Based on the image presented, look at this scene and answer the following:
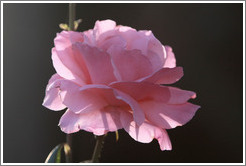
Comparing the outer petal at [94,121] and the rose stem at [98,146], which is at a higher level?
the outer petal at [94,121]

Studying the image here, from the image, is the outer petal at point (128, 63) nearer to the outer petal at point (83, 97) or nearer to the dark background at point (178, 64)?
the outer petal at point (83, 97)

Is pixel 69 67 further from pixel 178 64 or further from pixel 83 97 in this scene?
pixel 178 64

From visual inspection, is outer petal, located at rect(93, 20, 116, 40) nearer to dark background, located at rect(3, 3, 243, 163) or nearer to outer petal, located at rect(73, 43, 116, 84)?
outer petal, located at rect(73, 43, 116, 84)

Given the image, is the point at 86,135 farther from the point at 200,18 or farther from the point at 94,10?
the point at 200,18

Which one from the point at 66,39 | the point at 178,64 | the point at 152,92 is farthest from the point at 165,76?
the point at 178,64

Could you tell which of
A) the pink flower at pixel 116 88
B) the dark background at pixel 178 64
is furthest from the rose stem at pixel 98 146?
the dark background at pixel 178 64

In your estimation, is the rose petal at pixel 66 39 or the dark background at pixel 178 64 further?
the dark background at pixel 178 64

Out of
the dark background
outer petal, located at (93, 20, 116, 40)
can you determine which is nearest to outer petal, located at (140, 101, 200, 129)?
outer petal, located at (93, 20, 116, 40)
